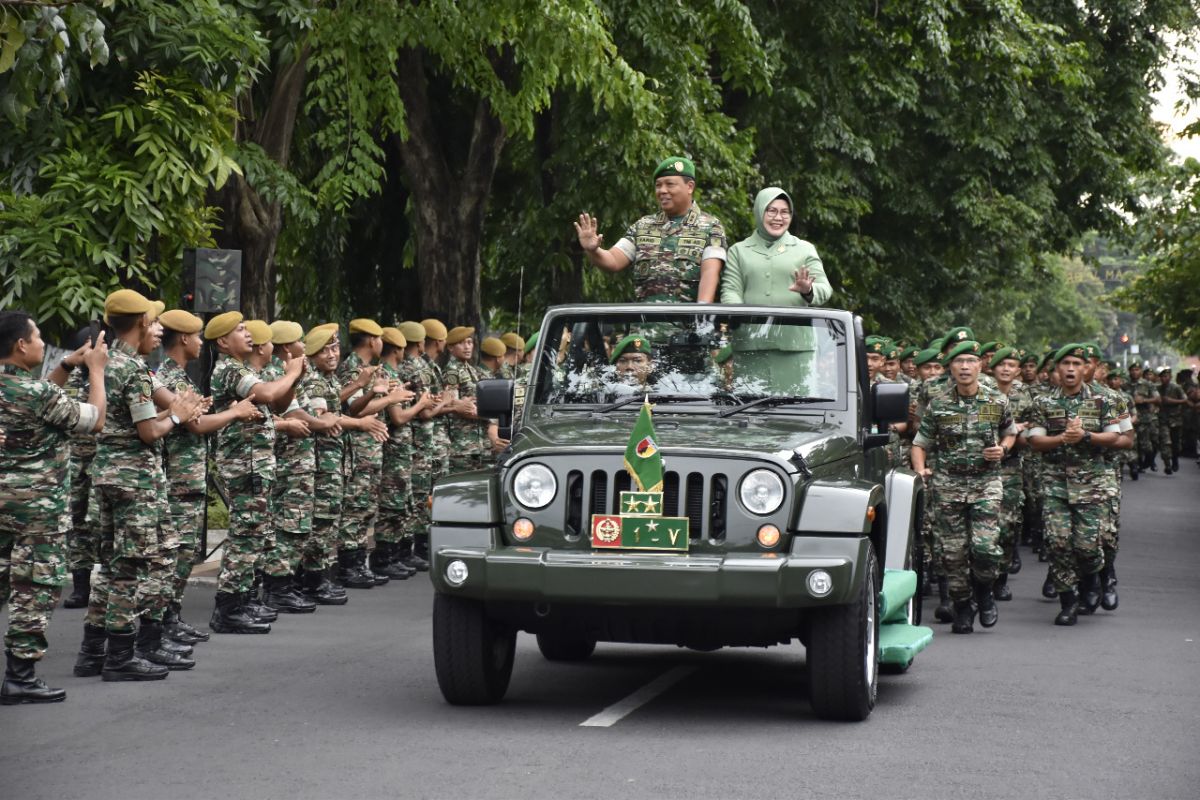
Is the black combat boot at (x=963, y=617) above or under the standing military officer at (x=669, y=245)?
under

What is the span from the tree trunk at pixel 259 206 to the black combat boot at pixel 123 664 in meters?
9.17

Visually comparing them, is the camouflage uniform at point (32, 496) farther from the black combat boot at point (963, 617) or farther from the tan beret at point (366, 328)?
the black combat boot at point (963, 617)

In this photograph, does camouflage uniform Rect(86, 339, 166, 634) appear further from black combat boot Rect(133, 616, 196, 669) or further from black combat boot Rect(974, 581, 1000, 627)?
black combat boot Rect(974, 581, 1000, 627)

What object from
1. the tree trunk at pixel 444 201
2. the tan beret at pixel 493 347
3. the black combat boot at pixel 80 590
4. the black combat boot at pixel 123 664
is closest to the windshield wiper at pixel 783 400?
the black combat boot at pixel 123 664

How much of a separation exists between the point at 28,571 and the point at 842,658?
12.9ft

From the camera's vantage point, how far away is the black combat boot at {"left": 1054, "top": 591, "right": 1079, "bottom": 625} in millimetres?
14375

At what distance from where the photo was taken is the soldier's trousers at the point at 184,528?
439 inches

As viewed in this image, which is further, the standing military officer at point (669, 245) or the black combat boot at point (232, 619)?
the black combat boot at point (232, 619)

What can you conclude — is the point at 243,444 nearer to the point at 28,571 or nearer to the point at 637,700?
the point at 28,571

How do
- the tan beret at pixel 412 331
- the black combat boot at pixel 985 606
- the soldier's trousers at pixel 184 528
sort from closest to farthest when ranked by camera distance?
the soldier's trousers at pixel 184 528, the black combat boot at pixel 985 606, the tan beret at pixel 412 331

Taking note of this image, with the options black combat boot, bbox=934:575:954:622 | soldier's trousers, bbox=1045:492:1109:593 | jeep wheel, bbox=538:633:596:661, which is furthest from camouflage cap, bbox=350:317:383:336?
soldier's trousers, bbox=1045:492:1109:593

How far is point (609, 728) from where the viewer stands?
9.12 m

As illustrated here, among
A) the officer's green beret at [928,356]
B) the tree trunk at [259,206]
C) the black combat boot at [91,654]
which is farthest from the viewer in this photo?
the tree trunk at [259,206]

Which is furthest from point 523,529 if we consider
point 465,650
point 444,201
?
point 444,201
